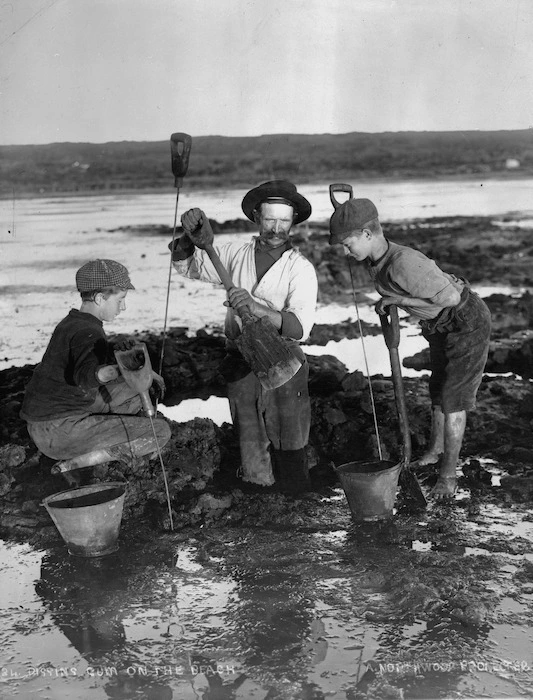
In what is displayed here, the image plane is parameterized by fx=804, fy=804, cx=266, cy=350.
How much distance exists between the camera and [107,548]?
369cm

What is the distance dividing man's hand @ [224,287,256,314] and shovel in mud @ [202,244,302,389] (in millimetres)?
29

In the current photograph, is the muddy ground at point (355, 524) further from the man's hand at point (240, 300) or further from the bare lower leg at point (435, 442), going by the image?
the man's hand at point (240, 300)

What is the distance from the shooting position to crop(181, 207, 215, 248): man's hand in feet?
13.6

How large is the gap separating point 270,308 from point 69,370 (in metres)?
1.10

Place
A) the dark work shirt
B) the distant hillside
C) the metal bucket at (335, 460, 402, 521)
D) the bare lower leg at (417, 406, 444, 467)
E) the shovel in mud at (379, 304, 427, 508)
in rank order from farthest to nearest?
the distant hillside
the bare lower leg at (417, 406, 444, 467)
the shovel in mud at (379, 304, 427, 508)
the dark work shirt
the metal bucket at (335, 460, 402, 521)

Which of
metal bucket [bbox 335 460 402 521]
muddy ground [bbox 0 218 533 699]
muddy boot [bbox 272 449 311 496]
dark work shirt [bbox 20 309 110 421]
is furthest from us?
muddy boot [bbox 272 449 311 496]

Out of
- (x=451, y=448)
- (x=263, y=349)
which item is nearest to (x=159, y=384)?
(x=263, y=349)

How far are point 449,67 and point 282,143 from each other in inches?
244

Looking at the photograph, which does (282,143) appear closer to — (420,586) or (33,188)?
(33,188)

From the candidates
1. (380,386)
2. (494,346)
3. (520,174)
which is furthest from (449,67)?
(520,174)

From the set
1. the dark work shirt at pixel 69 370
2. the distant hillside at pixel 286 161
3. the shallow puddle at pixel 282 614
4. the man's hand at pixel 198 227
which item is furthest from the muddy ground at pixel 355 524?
the distant hillside at pixel 286 161

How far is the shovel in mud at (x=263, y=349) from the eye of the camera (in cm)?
411

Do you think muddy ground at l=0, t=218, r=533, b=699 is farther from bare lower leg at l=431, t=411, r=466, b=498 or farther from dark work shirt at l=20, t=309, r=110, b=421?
dark work shirt at l=20, t=309, r=110, b=421

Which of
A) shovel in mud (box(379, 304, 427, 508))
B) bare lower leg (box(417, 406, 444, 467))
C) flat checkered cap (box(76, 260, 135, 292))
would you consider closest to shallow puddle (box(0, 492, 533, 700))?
shovel in mud (box(379, 304, 427, 508))
